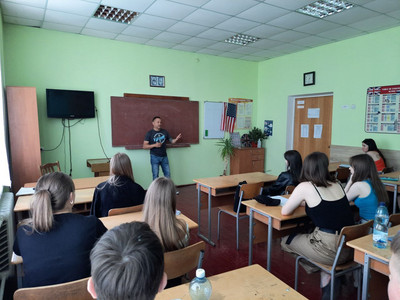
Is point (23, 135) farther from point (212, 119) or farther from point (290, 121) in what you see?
point (290, 121)

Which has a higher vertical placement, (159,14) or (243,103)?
(159,14)

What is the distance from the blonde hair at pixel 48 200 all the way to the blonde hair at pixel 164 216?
48 centimetres

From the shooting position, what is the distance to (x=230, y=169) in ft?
22.8

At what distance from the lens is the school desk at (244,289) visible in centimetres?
121

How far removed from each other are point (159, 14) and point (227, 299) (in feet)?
13.3

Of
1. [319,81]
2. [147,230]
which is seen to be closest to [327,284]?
[147,230]

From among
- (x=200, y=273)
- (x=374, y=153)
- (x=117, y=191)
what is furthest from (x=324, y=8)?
(x=200, y=273)

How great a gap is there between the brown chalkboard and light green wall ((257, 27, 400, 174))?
2002mm

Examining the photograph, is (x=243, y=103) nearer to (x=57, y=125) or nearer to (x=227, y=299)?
(x=57, y=125)

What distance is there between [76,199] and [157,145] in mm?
2817

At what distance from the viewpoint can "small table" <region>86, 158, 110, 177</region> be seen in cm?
483

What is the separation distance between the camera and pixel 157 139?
557 cm

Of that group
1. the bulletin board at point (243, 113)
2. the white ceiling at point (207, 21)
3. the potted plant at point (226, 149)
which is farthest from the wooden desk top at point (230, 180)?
the bulletin board at point (243, 113)

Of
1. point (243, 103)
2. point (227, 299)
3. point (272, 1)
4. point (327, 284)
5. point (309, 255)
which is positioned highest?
point (272, 1)
